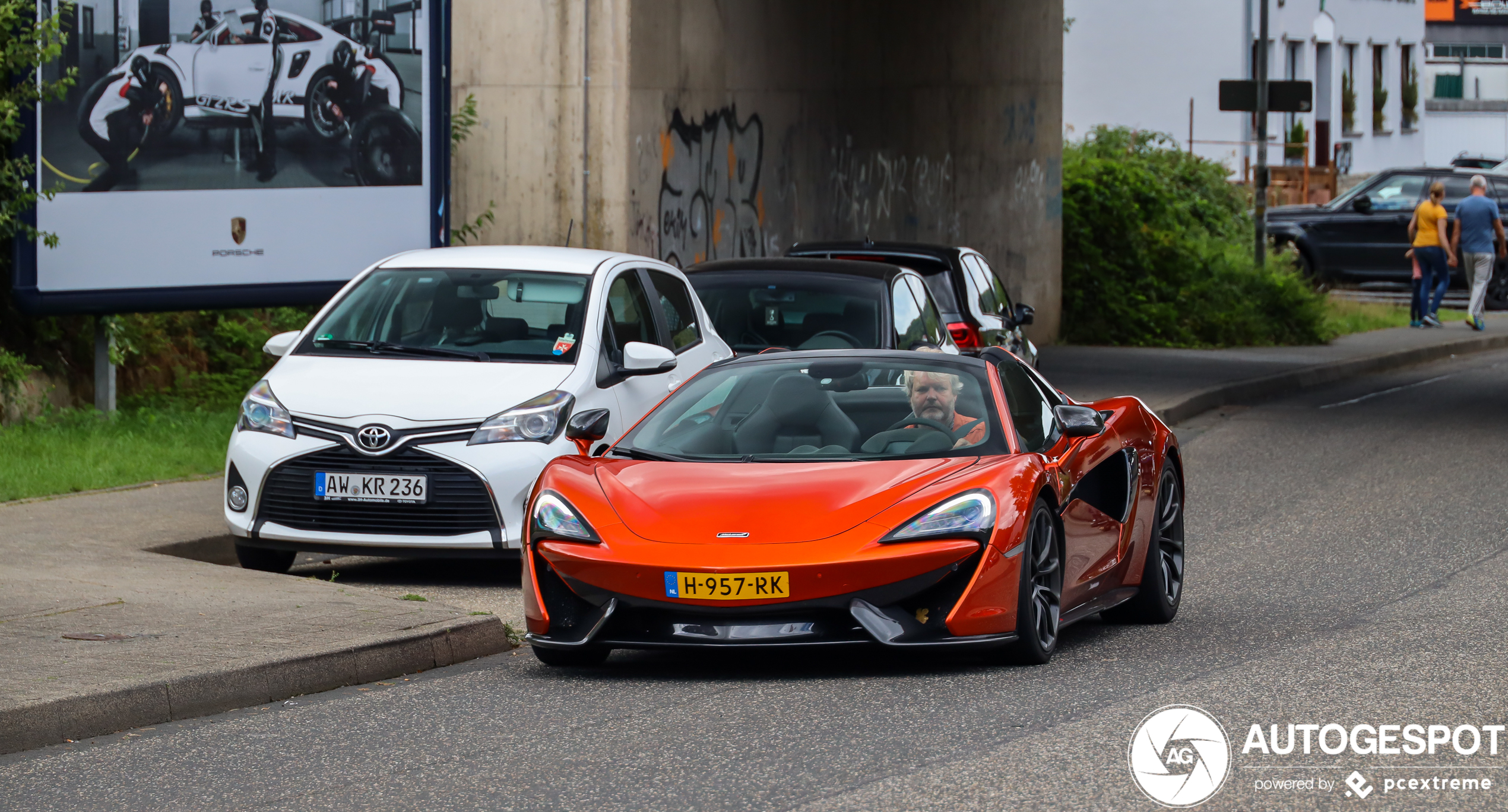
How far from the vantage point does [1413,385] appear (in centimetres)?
2180

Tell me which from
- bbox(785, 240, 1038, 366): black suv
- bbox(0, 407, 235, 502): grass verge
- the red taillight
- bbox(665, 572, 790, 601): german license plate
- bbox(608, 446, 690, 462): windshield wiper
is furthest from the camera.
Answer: bbox(785, 240, 1038, 366): black suv

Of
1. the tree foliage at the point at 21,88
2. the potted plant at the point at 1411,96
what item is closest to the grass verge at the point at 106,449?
the tree foliage at the point at 21,88

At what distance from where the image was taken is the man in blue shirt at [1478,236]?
1123 inches

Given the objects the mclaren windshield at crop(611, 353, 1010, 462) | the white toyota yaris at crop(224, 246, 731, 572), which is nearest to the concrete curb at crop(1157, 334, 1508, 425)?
the white toyota yaris at crop(224, 246, 731, 572)

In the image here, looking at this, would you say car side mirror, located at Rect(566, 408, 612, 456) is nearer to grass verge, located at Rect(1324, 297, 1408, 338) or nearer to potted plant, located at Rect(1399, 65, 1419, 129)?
grass verge, located at Rect(1324, 297, 1408, 338)

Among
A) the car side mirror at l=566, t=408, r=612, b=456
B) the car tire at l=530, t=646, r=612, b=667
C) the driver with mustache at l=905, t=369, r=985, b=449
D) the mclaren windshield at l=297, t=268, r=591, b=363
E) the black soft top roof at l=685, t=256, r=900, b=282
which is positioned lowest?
the car tire at l=530, t=646, r=612, b=667

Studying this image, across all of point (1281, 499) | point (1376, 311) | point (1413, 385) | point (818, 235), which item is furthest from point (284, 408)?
point (1376, 311)

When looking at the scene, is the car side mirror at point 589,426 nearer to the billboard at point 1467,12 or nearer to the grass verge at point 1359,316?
the grass verge at point 1359,316

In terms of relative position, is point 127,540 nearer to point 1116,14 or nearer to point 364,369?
point 364,369

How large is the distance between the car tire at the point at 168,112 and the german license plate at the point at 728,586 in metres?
8.83

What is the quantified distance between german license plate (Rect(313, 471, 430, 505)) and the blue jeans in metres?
22.1

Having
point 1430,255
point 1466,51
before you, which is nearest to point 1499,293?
point 1430,255

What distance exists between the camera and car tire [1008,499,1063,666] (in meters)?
7.24
